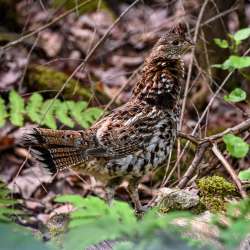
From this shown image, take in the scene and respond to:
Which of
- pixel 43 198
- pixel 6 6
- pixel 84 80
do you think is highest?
pixel 6 6

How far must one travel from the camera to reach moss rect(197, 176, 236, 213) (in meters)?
4.54

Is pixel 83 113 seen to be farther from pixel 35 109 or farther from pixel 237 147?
pixel 237 147

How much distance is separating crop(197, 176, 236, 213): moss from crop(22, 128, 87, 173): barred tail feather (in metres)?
0.83

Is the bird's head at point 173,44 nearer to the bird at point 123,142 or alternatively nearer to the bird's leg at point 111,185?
the bird at point 123,142

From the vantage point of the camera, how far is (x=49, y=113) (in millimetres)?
5551

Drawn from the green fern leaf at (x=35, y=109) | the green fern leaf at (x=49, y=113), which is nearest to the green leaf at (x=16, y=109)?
the green fern leaf at (x=35, y=109)

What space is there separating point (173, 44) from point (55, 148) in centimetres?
118

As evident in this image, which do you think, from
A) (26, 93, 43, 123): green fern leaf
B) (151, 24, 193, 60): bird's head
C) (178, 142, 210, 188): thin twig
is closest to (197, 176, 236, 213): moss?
(178, 142, 210, 188): thin twig

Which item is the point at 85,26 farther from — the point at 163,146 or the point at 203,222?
Result: the point at 203,222

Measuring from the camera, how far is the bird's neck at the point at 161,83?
5062mm

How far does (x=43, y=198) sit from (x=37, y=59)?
8.58 feet

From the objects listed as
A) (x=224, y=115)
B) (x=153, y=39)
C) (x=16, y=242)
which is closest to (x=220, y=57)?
(x=224, y=115)

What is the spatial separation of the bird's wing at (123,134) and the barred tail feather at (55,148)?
10cm

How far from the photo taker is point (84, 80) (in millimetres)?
8414
